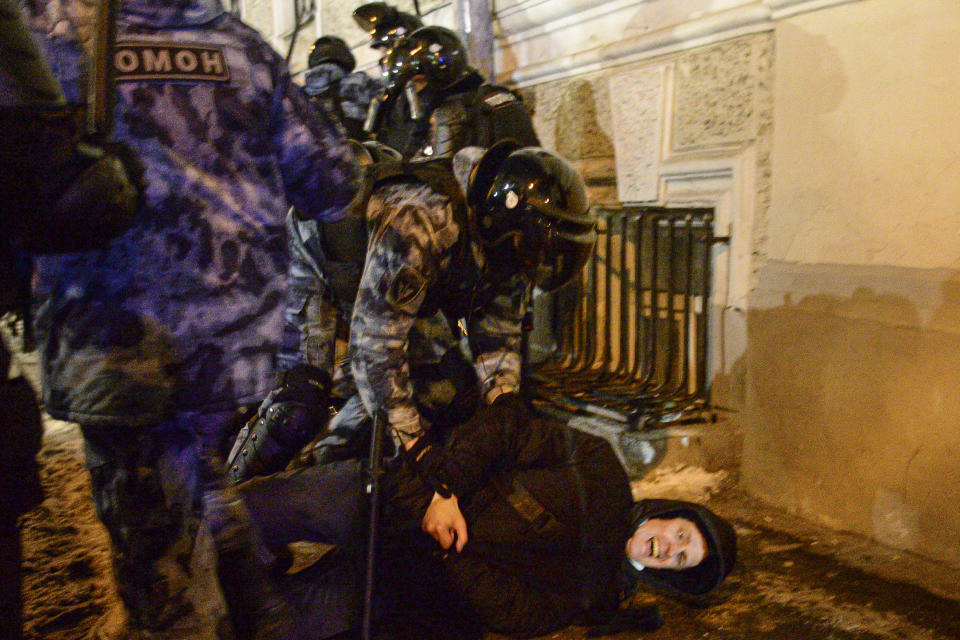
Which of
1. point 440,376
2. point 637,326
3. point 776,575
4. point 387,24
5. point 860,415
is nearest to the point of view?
point 776,575

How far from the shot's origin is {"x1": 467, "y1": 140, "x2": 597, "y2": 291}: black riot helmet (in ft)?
8.35

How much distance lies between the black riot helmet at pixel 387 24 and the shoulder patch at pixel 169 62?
12.6 ft

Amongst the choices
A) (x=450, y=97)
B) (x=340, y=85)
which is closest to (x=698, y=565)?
(x=450, y=97)

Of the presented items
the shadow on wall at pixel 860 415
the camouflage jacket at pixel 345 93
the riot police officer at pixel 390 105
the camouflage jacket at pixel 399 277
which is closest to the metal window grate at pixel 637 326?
the shadow on wall at pixel 860 415

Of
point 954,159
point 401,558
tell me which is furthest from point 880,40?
point 401,558

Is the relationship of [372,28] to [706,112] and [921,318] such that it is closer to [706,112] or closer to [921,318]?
[706,112]

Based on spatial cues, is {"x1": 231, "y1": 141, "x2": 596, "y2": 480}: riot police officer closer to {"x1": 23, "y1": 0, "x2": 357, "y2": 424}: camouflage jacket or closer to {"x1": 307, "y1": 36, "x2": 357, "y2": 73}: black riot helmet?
{"x1": 23, "y1": 0, "x2": 357, "y2": 424}: camouflage jacket

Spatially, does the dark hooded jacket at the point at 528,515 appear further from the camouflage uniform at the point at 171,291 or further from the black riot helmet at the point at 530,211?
the camouflage uniform at the point at 171,291

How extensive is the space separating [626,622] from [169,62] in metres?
1.99

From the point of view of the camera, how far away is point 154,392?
152 cm

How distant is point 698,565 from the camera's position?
245cm

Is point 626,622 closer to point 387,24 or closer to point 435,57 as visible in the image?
point 435,57

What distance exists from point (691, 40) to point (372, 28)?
107 inches

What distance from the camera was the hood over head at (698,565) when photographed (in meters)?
2.42
